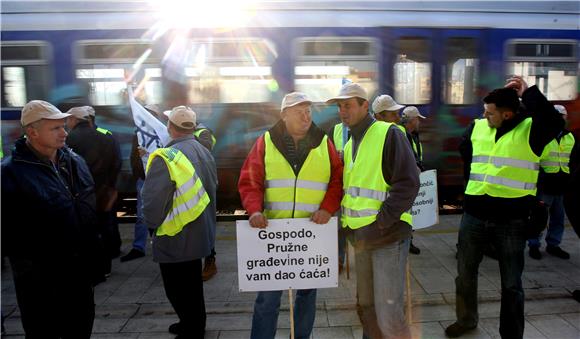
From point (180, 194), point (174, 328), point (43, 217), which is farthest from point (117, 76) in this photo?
point (43, 217)

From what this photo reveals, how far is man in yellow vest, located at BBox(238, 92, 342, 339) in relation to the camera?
301cm

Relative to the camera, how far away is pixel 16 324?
402 cm

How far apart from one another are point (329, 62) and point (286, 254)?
15.3 feet

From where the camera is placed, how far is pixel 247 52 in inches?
276

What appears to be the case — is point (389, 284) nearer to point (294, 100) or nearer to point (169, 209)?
point (294, 100)

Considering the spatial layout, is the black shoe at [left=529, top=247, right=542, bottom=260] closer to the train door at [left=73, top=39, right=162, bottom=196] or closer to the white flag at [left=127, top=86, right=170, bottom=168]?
the white flag at [left=127, top=86, right=170, bottom=168]

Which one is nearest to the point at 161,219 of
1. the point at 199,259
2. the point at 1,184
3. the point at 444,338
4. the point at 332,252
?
the point at 199,259

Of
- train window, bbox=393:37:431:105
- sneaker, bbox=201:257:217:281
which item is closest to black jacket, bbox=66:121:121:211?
sneaker, bbox=201:257:217:281

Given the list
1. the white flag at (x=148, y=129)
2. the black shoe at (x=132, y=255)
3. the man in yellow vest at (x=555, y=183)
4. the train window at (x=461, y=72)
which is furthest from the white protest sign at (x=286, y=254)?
the train window at (x=461, y=72)

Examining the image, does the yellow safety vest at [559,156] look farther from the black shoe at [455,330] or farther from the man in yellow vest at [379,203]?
the man in yellow vest at [379,203]

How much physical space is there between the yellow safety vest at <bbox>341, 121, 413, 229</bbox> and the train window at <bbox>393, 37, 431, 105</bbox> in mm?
4742

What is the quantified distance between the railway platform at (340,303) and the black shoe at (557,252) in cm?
8

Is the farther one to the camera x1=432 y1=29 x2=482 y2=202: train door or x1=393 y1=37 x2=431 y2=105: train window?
x1=432 y1=29 x2=482 y2=202: train door

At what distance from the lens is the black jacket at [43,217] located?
2.58 meters
